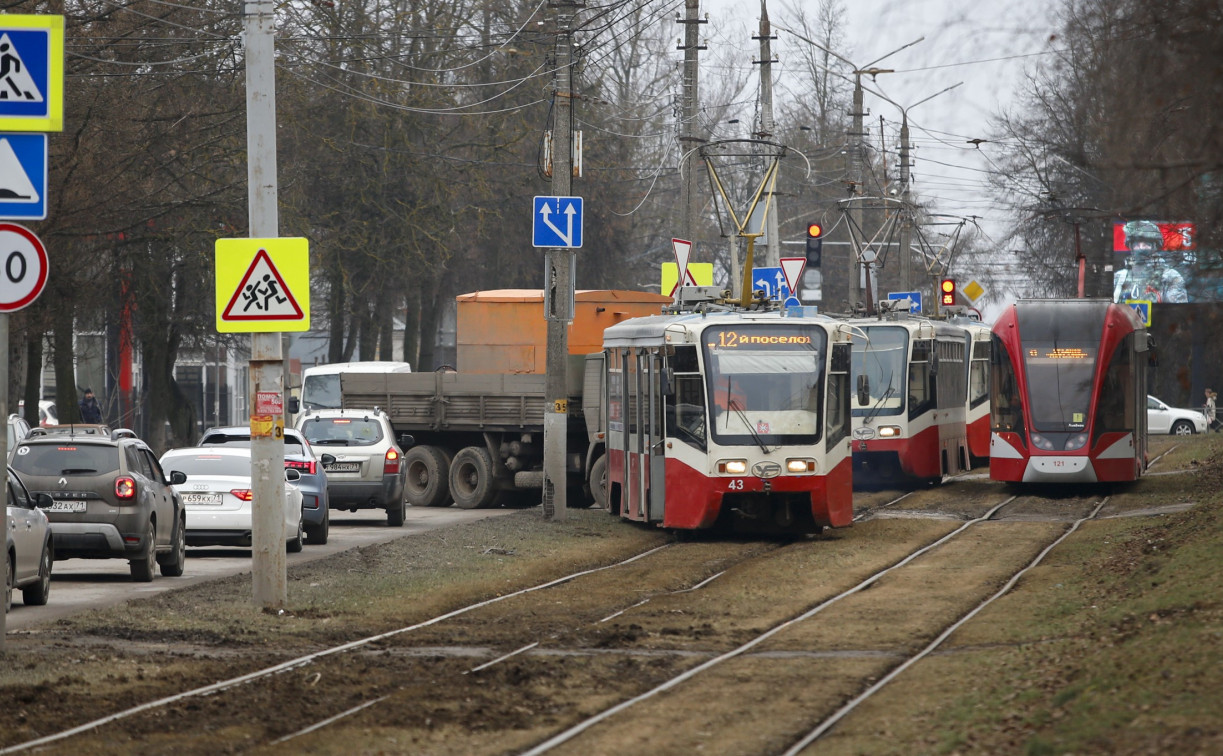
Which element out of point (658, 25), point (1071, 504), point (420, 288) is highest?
point (658, 25)

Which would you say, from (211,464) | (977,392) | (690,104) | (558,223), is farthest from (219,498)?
(977,392)

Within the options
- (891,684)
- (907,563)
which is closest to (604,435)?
(907,563)

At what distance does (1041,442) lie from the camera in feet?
93.1

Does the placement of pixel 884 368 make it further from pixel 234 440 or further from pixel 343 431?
pixel 234 440

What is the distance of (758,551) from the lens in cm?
2092

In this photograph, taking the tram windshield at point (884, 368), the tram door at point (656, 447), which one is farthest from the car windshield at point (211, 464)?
the tram windshield at point (884, 368)

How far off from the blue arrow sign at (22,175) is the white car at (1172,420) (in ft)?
164

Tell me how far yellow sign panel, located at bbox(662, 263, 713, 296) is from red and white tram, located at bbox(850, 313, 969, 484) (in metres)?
2.75

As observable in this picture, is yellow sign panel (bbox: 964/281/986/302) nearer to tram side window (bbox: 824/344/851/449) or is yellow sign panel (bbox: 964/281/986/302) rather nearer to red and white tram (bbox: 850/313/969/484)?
red and white tram (bbox: 850/313/969/484)

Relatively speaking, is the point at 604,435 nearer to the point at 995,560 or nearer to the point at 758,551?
the point at 758,551

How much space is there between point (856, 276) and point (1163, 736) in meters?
37.4

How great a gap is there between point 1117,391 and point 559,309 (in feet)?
29.9

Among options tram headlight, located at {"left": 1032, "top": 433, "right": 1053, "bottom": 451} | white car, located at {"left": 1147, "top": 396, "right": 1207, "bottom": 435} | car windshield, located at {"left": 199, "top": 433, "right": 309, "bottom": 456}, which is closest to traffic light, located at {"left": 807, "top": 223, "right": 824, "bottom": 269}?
tram headlight, located at {"left": 1032, "top": 433, "right": 1053, "bottom": 451}

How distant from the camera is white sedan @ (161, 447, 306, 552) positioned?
21812mm
